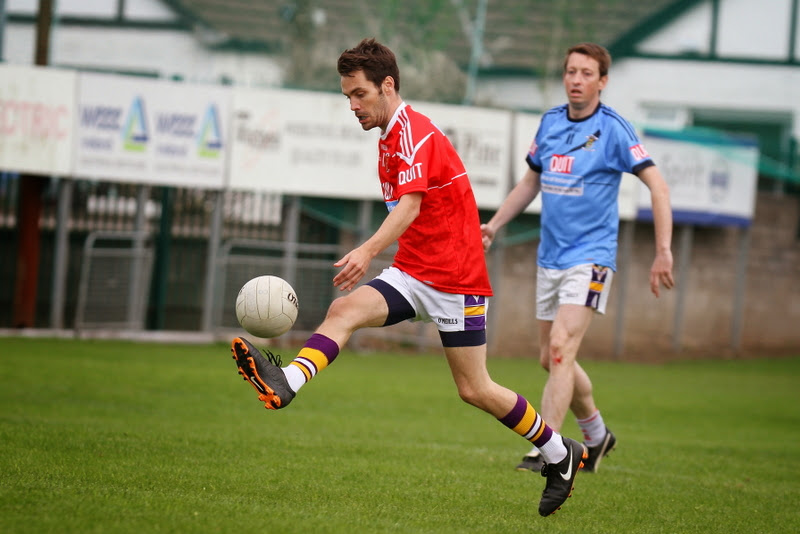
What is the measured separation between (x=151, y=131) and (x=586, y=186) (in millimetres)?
9838

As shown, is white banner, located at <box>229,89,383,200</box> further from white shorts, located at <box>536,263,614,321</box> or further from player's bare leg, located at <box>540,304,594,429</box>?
player's bare leg, located at <box>540,304,594,429</box>

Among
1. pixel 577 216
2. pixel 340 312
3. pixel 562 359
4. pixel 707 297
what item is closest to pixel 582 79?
pixel 577 216

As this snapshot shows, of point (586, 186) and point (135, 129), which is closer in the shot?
point (586, 186)

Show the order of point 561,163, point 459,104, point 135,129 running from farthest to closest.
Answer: point 459,104
point 135,129
point 561,163

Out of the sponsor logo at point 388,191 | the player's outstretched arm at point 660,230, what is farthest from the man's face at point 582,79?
the sponsor logo at point 388,191

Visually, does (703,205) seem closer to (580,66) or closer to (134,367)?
(134,367)

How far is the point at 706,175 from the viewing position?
1864cm

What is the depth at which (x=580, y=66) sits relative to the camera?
23.9 ft

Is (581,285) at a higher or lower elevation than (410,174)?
lower

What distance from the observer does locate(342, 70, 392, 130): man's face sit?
18.3 feet

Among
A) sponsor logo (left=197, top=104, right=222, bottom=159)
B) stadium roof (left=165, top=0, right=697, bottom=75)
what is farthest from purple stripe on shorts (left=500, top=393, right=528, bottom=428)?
stadium roof (left=165, top=0, right=697, bottom=75)

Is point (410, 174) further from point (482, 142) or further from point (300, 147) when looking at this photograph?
point (482, 142)

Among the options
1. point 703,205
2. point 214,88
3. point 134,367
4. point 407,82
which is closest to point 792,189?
point 703,205

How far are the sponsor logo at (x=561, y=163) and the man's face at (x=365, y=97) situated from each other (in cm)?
208
